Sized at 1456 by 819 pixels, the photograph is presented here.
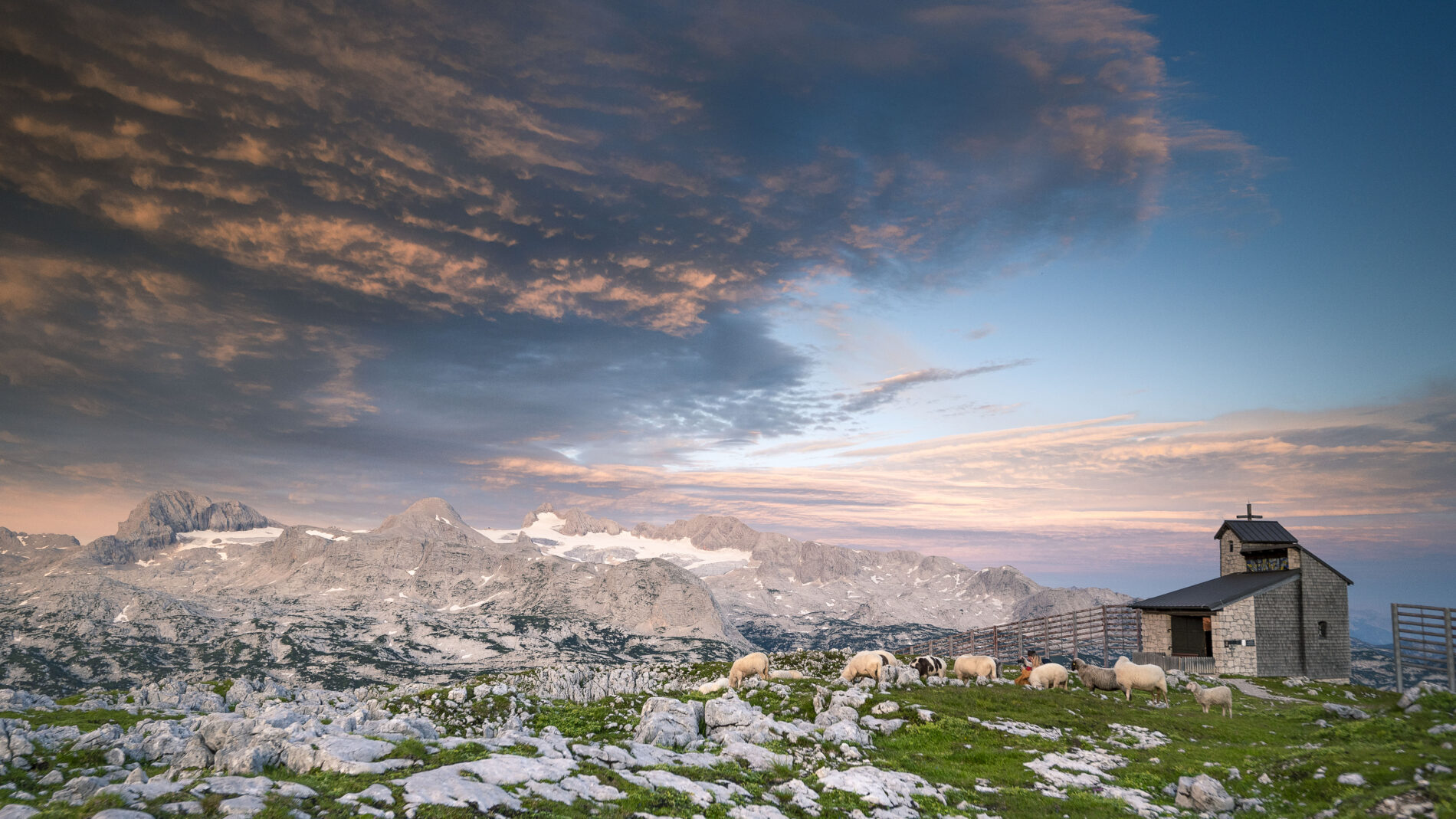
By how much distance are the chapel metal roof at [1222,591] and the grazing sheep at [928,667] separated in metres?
28.2

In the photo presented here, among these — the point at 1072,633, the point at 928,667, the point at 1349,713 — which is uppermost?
the point at 1349,713

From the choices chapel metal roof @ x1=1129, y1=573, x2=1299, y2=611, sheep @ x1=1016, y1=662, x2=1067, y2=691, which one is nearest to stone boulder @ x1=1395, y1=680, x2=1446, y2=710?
sheep @ x1=1016, y1=662, x2=1067, y2=691

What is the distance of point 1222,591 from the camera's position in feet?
194

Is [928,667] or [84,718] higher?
[84,718]

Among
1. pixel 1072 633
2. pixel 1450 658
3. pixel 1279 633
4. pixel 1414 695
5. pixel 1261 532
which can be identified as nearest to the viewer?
pixel 1414 695

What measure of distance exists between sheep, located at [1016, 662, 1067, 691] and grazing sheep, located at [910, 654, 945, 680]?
5.63m

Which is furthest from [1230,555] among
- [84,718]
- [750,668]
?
[84,718]

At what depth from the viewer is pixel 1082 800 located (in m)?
20.0

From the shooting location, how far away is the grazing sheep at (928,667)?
1678 inches

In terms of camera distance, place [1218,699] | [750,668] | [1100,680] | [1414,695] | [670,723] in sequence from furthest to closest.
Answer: [750,668]
[1100,680]
[1218,699]
[1414,695]
[670,723]

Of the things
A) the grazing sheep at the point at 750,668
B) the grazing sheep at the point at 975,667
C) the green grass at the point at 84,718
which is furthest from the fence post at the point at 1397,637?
the green grass at the point at 84,718

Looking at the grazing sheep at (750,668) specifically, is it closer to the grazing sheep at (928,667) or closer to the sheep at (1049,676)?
the grazing sheep at (928,667)

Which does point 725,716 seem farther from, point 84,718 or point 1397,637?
point 1397,637

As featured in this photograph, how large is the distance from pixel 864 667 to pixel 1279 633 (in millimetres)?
40924
